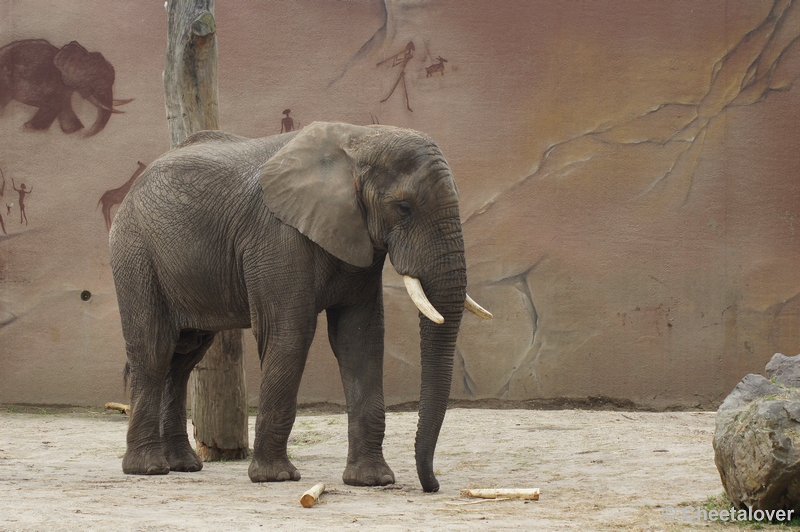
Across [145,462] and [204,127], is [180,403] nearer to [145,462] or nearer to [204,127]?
[145,462]

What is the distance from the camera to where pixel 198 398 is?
764 cm

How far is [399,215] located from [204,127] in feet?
8.19

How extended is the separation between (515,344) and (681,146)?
8.78ft

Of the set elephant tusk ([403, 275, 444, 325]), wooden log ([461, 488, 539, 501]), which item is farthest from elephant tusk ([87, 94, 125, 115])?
wooden log ([461, 488, 539, 501])

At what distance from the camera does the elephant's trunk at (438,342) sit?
5625mm

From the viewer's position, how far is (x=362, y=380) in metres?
6.32

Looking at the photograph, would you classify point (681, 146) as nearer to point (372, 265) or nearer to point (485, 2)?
point (485, 2)

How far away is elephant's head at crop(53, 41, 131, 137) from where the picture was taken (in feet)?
35.1

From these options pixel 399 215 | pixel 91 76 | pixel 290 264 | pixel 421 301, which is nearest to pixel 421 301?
pixel 421 301

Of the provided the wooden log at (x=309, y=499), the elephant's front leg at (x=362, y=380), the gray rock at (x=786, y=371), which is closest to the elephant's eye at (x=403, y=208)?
the elephant's front leg at (x=362, y=380)

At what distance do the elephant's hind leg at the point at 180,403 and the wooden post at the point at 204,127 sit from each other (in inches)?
14.9

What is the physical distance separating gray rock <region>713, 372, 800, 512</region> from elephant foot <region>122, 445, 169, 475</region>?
3.65m

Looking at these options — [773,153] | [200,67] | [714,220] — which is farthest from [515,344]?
[200,67]

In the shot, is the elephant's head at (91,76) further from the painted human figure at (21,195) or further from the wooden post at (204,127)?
the wooden post at (204,127)
